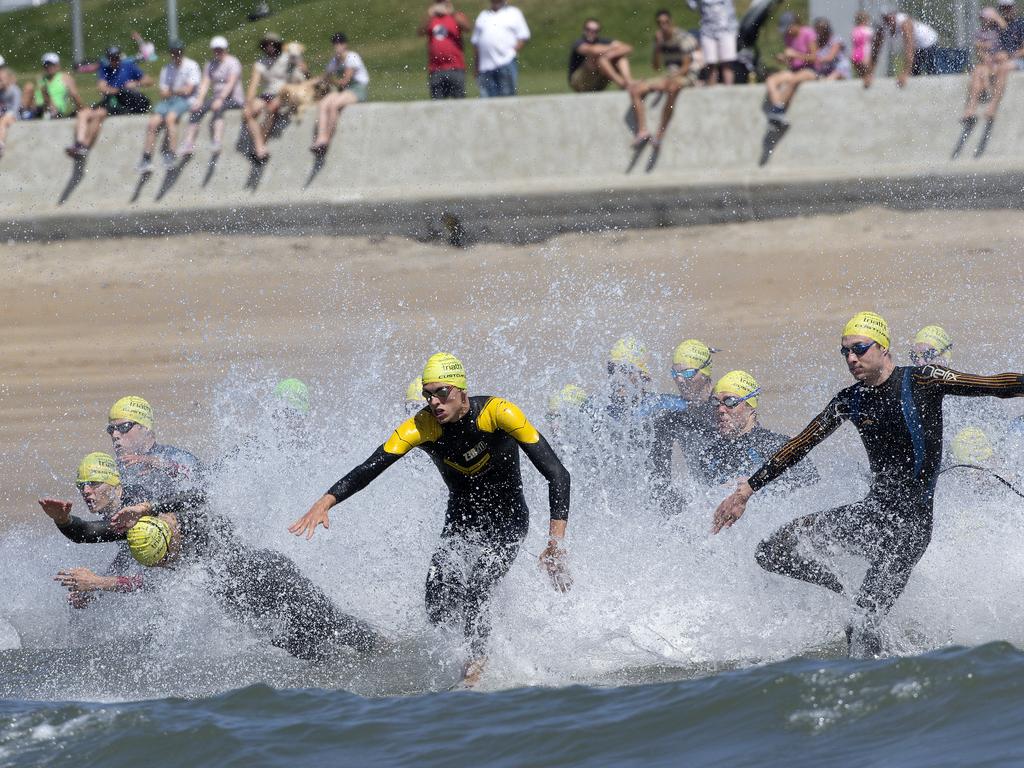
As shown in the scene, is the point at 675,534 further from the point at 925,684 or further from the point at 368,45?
the point at 368,45

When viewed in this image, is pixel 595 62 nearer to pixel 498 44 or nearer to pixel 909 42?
pixel 498 44

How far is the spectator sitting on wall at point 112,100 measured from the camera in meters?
18.5

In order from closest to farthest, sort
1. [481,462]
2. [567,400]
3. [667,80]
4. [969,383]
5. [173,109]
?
[969,383], [481,462], [567,400], [667,80], [173,109]

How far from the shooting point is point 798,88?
58.4 ft

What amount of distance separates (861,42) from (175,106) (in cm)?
793

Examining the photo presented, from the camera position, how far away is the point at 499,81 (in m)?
18.5

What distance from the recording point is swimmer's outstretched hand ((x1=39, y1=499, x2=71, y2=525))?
27.9ft

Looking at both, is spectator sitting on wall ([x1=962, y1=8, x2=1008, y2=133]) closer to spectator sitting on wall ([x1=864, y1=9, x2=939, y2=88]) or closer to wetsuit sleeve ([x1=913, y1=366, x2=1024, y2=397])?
spectator sitting on wall ([x1=864, y1=9, x2=939, y2=88])

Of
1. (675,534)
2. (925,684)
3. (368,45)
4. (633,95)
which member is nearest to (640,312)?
(633,95)

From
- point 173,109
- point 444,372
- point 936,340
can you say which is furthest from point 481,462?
point 173,109

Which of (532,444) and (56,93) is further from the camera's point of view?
(56,93)

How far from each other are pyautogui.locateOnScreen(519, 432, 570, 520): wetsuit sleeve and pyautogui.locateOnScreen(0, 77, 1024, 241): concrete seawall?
9.33 meters

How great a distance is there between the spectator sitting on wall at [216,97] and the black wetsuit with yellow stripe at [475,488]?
33.2 feet

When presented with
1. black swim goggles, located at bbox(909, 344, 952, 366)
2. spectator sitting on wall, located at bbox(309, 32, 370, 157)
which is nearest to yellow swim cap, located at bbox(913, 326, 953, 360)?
black swim goggles, located at bbox(909, 344, 952, 366)
